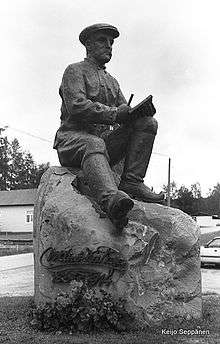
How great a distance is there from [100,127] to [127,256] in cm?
208

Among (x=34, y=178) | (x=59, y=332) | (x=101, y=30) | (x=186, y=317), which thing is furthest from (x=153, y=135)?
(x=34, y=178)

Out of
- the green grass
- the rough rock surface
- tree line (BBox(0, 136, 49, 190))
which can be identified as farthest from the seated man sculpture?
tree line (BBox(0, 136, 49, 190))

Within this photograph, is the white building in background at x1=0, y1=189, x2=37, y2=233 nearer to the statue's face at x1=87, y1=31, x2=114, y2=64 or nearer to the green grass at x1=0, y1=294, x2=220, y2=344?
the statue's face at x1=87, y1=31, x2=114, y2=64

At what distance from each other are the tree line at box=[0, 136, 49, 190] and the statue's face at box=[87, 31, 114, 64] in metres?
64.3

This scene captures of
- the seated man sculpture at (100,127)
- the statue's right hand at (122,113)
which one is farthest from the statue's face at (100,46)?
the statue's right hand at (122,113)

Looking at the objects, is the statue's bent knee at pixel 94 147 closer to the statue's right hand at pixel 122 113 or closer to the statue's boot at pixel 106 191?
the statue's boot at pixel 106 191

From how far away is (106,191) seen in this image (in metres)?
6.49

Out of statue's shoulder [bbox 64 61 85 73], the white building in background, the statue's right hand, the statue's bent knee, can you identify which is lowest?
the statue's bent knee

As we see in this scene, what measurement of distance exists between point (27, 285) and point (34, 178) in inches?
2410

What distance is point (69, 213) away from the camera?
6.47m

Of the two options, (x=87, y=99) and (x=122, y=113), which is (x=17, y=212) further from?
(x=122, y=113)

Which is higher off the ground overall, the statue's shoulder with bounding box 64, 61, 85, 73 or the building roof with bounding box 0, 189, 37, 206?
the building roof with bounding box 0, 189, 37, 206

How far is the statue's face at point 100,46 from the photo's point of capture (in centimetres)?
754

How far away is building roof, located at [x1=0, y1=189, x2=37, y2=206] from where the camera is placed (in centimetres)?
5110
